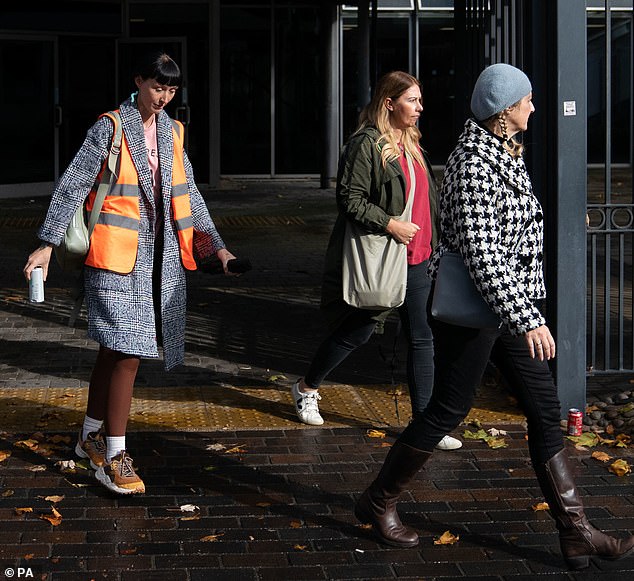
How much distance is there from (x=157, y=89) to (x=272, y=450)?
189cm

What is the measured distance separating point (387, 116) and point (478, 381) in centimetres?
173

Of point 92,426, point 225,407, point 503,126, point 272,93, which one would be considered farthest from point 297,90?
point 503,126

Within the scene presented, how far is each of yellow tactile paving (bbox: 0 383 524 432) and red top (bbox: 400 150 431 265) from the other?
988 mm

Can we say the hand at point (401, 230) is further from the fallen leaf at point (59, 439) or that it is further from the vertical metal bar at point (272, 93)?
the vertical metal bar at point (272, 93)

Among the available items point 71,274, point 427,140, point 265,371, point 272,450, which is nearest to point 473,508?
point 272,450

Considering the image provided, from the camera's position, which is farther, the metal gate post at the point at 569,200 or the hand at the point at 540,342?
the metal gate post at the point at 569,200

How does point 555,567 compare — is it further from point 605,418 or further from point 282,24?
point 282,24

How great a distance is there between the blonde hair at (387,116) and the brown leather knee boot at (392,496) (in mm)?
1645

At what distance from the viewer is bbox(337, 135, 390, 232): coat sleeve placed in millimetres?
5801

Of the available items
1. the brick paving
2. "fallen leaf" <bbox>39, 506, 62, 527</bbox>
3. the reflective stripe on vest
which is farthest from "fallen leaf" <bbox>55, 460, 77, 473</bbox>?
the reflective stripe on vest

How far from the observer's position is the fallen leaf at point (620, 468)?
5.69 m

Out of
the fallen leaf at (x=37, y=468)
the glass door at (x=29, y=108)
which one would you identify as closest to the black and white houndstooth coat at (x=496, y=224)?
the fallen leaf at (x=37, y=468)

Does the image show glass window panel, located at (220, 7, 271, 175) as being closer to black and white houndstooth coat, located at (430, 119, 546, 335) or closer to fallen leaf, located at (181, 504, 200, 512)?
fallen leaf, located at (181, 504, 200, 512)

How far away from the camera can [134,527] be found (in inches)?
195
